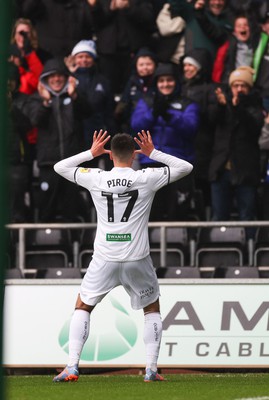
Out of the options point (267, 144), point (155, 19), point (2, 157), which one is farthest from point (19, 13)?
point (2, 157)

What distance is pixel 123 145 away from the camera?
28.4ft

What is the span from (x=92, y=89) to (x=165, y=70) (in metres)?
1.10

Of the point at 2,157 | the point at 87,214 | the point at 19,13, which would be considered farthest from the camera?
the point at 19,13

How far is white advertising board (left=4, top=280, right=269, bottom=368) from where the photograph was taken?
11.7 metres

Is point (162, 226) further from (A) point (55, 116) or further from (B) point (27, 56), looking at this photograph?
(B) point (27, 56)

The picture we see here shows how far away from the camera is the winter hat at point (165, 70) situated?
12914 millimetres

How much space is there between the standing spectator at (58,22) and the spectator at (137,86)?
1.41 metres

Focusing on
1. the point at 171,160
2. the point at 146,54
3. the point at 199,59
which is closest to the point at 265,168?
the point at 199,59

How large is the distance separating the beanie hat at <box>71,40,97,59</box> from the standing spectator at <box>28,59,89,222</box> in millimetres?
295

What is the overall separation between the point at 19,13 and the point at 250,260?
4954 mm

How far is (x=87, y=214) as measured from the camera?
14.2 metres

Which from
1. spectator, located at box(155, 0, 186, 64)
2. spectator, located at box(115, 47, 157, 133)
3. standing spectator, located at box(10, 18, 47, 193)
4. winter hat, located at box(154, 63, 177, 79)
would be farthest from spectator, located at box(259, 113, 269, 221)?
standing spectator, located at box(10, 18, 47, 193)

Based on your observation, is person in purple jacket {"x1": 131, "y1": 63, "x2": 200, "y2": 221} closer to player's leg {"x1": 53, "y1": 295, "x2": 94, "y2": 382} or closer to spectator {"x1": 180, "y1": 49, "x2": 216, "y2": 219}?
spectator {"x1": 180, "y1": 49, "x2": 216, "y2": 219}

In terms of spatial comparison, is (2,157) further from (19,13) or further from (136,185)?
(19,13)
